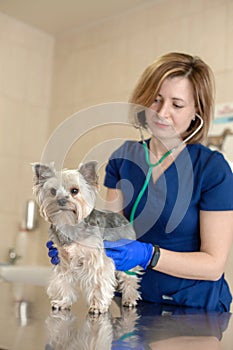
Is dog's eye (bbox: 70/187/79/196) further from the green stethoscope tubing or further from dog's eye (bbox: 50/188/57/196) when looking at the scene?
the green stethoscope tubing

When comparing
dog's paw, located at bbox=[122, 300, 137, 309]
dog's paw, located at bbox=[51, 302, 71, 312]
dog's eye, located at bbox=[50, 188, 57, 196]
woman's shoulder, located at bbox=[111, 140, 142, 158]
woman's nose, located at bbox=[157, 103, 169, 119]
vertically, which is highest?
woman's nose, located at bbox=[157, 103, 169, 119]

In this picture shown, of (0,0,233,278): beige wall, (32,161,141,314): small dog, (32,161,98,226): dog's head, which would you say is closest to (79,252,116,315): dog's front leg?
(32,161,141,314): small dog

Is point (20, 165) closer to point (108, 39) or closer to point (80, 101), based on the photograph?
point (80, 101)

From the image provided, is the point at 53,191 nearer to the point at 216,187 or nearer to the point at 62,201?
the point at 62,201

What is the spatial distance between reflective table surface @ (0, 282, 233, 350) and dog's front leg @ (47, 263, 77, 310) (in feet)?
0.09

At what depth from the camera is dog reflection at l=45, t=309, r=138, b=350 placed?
0.78 m

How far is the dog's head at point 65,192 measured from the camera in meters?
0.98

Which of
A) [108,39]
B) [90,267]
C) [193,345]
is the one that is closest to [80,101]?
[108,39]

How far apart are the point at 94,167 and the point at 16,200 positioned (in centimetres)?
229

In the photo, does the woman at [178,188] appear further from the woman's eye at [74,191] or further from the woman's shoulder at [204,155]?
the woman's eye at [74,191]

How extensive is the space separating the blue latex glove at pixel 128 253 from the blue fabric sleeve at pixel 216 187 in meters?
0.25

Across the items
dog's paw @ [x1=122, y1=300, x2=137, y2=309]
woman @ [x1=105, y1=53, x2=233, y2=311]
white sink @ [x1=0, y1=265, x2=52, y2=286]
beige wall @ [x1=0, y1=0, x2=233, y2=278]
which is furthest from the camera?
white sink @ [x1=0, y1=265, x2=52, y2=286]

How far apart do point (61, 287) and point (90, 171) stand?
276 millimetres

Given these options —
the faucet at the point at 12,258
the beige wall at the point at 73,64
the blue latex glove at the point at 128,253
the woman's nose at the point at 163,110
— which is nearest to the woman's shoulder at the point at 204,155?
the woman's nose at the point at 163,110
